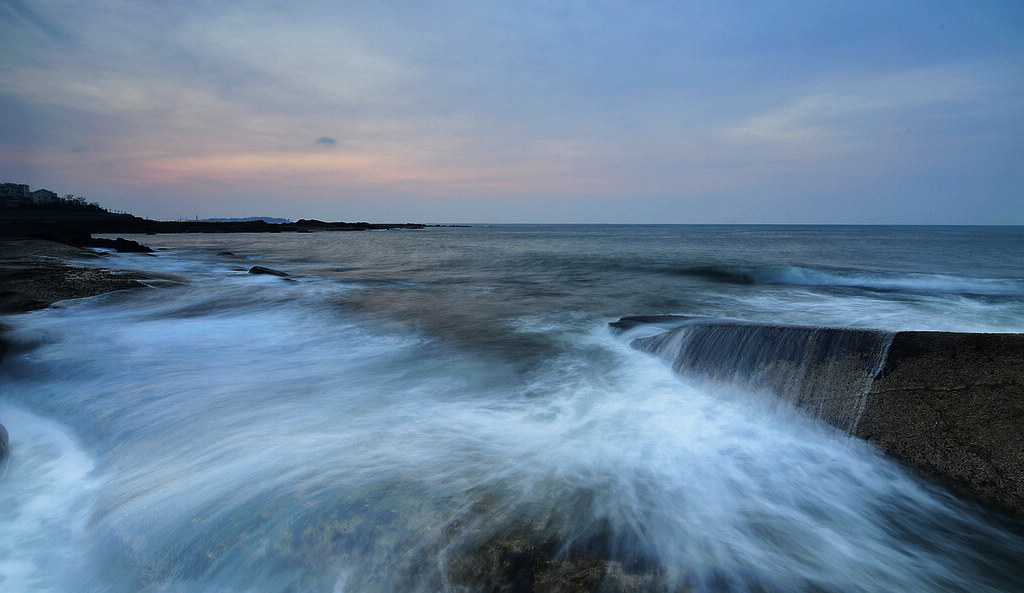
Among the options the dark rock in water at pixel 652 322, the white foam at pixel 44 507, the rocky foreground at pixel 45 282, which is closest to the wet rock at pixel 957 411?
the dark rock in water at pixel 652 322

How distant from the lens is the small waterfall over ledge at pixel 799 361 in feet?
13.4

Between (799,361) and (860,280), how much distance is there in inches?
574

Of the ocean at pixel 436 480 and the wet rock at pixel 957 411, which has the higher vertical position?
the wet rock at pixel 957 411

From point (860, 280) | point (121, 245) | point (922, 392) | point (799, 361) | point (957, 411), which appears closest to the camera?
point (957, 411)

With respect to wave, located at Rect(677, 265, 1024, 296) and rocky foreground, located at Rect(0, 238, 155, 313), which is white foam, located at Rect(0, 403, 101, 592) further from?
wave, located at Rect(677, 265, 1024, 296)

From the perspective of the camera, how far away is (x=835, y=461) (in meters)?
3.84

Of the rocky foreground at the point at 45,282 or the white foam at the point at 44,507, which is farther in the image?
the rocky foreground at the point at 45,282

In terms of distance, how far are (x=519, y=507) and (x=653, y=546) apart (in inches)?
35.3

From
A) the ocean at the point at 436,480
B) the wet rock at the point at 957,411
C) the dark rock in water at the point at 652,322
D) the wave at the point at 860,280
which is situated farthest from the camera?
the wave at the point at 860,280

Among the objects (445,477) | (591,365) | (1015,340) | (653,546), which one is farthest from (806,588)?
(591,365)

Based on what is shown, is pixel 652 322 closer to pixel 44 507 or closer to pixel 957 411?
pixel 957 411

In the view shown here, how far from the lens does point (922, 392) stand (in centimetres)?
366

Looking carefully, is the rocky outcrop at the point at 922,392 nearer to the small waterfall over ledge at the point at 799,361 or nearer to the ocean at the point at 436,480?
the small waterfall over ledge at the point at 799,361

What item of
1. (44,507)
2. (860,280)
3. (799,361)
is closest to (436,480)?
(44,507)
